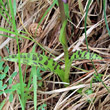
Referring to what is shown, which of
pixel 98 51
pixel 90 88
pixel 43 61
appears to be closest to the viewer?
pixel 43 61

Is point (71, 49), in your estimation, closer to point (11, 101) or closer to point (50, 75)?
point (50, 75)

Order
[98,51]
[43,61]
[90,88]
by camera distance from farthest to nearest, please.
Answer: [98,51], [90,88], [43,61]

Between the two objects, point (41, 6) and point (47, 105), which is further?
point (41, 6)

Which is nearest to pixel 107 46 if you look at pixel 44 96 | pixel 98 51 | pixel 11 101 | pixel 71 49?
pixel 98 51

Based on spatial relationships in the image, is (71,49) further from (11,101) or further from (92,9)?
(11,101)

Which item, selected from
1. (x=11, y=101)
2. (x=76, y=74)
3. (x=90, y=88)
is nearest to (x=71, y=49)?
(x=76, y=74)

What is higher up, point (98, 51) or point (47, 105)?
point (98, 51)

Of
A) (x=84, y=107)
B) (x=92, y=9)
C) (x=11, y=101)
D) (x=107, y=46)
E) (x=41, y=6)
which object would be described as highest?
(x=41, y=6)
